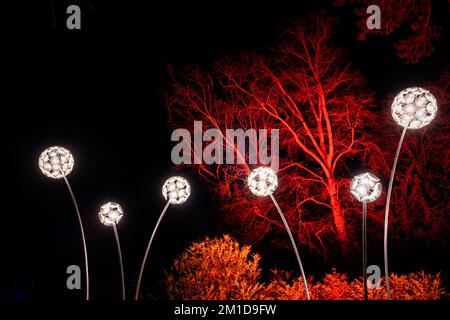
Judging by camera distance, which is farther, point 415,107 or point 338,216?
point 338,216

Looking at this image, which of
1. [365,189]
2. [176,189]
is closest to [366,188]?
[365,189]

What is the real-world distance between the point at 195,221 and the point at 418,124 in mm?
15318

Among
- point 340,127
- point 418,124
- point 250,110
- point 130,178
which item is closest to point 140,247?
point 130,178

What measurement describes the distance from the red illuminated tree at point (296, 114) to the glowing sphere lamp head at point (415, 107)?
6.98 meters

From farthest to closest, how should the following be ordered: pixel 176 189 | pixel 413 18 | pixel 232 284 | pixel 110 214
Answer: pixel 232 284
pixel 413 18
pixel 176 189
pixel 110 214

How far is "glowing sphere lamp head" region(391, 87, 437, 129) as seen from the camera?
7582 millimetres

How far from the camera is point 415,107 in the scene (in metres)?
7.60

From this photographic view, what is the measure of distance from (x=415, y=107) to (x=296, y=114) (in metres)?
7.74

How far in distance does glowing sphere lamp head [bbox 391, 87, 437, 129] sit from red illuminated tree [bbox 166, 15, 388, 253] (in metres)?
6.98

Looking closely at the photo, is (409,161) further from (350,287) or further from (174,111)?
(174,111)

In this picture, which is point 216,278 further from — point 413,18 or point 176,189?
point 413,18

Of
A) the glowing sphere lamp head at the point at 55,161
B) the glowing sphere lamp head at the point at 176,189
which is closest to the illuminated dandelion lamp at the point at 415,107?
the glowing sphere lamp head at the point at 176,189

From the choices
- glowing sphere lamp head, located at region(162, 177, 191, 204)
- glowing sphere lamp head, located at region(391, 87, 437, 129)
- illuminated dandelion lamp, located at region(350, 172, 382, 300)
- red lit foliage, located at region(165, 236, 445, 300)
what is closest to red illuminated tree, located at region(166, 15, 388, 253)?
red lit foliage, located at region(165, 236, 445, 300)

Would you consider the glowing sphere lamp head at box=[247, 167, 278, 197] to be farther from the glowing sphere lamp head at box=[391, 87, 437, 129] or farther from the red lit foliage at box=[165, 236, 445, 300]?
the red lit foliage at box=[165, 236, 445, 300]
